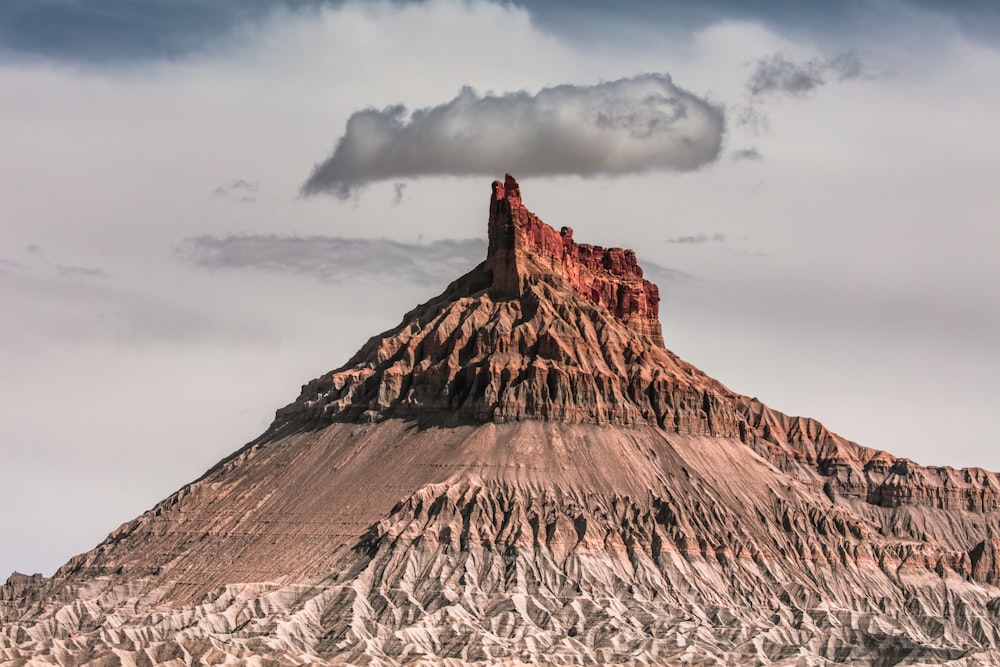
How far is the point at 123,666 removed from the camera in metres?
200

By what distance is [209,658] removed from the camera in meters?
200

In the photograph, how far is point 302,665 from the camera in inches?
7825

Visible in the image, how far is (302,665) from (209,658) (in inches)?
321

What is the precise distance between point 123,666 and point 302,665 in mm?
15640

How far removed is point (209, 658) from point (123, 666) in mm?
7541
